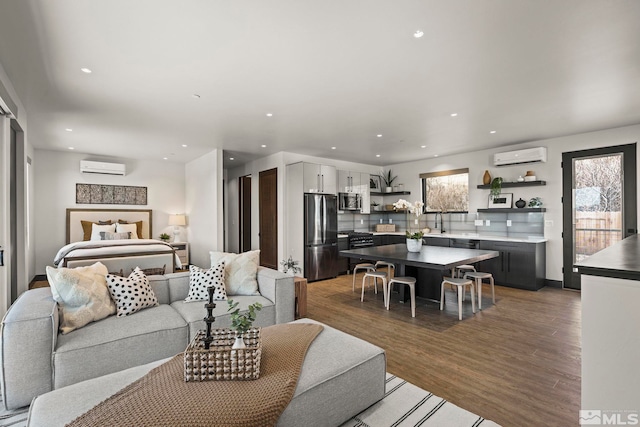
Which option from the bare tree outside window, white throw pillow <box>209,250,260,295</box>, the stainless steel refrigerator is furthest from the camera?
the bare tree outside window

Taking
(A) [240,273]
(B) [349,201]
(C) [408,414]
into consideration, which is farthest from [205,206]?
(C) [408,414]

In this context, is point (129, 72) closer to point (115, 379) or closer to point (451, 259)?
point (115, 379)

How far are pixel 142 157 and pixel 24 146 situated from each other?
12.1 feet

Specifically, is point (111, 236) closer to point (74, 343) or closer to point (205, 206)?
point (205, 206)

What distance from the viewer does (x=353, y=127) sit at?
186 inches

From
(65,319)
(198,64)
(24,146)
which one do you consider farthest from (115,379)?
(24,146)

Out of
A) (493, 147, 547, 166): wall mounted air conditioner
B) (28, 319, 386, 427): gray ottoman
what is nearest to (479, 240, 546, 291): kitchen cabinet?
(493, 147, 547, 166): wall mounted air conditioner

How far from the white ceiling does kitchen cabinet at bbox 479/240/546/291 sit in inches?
76.6

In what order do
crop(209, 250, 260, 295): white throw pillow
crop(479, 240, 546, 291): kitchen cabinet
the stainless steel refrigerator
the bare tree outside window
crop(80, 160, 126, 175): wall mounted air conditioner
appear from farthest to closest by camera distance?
1. the bare tree outside window
2. crop(80, 160, 126, 175): wall mounted air conditioner
3. the stainless steel refrigerator
4. crop(479, 240, 546, 291): kitchen cabinet
5. crop(209, 250, 260, 295): white throw pillow

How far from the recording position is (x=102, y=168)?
6.80 meters

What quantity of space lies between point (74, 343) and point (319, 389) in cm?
169

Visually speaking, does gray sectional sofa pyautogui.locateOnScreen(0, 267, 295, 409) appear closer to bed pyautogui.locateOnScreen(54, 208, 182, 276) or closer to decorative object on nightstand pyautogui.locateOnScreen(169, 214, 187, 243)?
bed pyautogui.locateOnScreen(54, 208, 182, 276)

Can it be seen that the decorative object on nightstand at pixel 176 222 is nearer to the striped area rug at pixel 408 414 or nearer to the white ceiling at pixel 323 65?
the white ceiling at pixel 323 65

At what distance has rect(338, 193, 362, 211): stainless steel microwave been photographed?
23.5ft
